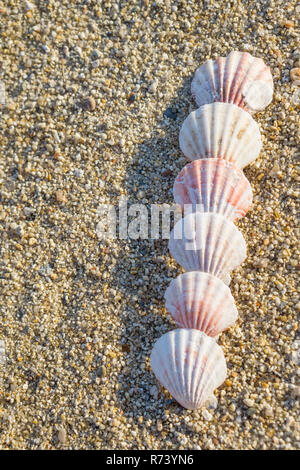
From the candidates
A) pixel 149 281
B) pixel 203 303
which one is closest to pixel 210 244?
pixel 203 303

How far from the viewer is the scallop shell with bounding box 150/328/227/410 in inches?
78.9

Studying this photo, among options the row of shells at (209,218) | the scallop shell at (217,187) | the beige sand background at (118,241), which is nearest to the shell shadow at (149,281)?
the beige sand background at (118,241)

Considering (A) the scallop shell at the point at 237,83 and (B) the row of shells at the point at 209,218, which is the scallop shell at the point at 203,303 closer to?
(B) the row of shells at the point at 209,218

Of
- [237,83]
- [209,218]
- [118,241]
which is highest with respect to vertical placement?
[237,83]

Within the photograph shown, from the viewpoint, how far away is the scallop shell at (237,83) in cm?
255

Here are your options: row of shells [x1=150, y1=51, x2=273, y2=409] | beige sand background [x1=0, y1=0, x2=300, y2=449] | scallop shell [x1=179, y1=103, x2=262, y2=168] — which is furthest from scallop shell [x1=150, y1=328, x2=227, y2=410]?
scallop shell [x1=179, y1=103, x2=262, y2=168]

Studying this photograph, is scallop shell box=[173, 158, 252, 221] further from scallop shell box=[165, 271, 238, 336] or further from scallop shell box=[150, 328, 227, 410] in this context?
scallop shell box=[150, 328, 227, 410]

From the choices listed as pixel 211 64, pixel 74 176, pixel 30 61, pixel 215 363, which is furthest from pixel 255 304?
pixel 30 61

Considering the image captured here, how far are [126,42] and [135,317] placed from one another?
150 cm

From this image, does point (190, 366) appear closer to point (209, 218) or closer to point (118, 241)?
point (209, 218)

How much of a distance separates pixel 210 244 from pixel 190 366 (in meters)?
0.50

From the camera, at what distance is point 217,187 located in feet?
7.45

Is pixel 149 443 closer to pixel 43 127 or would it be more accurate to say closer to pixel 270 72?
pixel 43 127

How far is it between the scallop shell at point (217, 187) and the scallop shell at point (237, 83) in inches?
16.7
